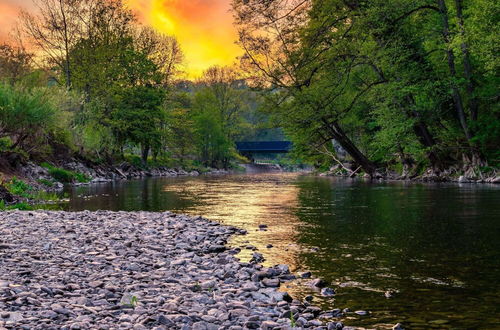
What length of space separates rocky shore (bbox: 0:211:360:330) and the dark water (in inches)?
30.5

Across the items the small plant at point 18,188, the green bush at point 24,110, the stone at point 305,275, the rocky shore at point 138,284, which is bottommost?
the stone at point 305,275

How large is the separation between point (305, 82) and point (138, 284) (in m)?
27.0

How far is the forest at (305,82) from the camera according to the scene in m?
28.7

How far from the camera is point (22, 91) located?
28859 millimetres

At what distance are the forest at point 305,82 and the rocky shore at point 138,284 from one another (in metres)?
15.8

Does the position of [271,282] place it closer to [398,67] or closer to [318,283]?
[318,283]

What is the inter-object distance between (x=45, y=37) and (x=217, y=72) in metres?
45.5

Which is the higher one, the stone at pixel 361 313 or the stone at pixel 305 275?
the stone at pixel 305 275

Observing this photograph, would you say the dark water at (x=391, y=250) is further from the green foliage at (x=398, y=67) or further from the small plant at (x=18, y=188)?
the green foliage at (x=398, y=67)

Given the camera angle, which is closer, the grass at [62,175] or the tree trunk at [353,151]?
the grass at [62,175]

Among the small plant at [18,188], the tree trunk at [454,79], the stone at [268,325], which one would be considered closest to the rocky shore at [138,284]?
the stone at [268,325]

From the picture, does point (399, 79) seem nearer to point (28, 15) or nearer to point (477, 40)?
point (477, 40)

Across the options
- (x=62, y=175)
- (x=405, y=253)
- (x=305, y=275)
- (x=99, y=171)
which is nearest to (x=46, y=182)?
(x=62, y=175)

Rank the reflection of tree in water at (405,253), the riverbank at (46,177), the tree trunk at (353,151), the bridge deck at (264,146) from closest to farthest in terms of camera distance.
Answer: the reflection of tree in water at (405,253), the riverbank at (46,177), the tree trunk at (353,151), the bridge deck at (264,146)
